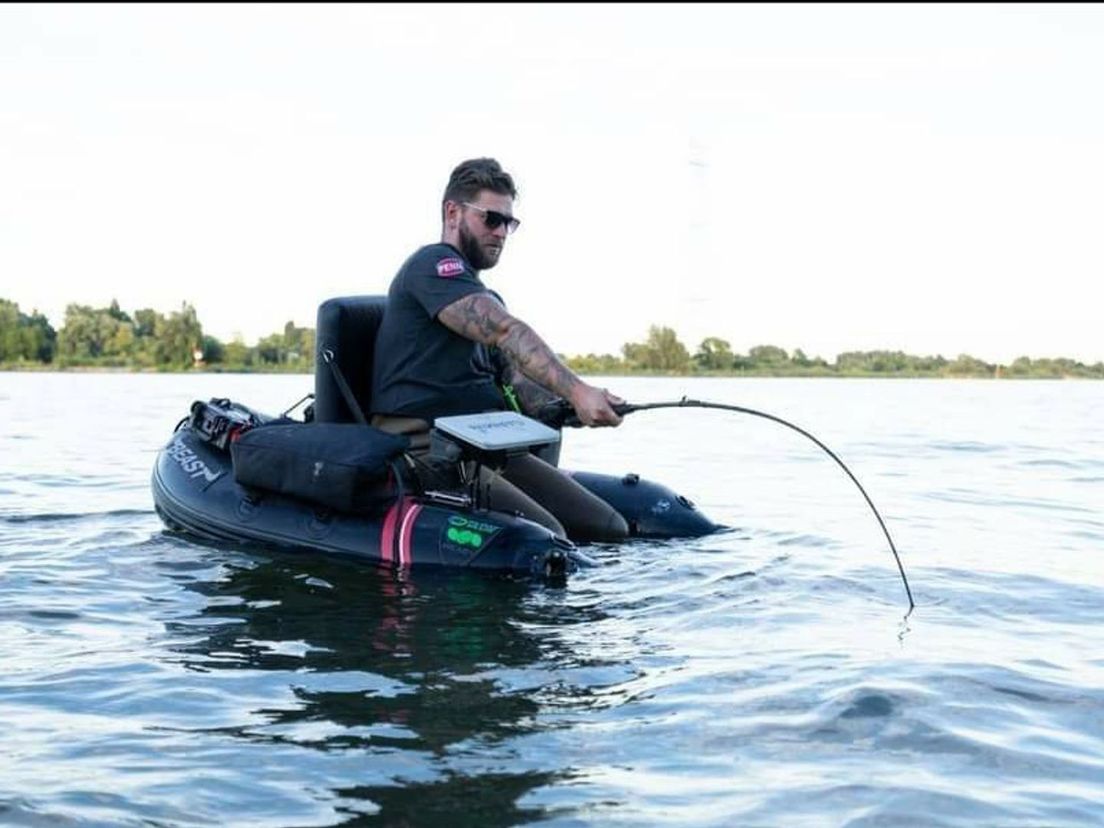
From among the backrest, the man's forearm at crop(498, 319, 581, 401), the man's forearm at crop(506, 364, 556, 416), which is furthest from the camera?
the man's forearm at crop(506, 364, 556, 416)

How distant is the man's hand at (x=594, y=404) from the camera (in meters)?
6.72

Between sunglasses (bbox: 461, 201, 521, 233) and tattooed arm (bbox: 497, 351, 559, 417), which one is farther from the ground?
sunglasses (bbox: 461, 201, 521, 233)

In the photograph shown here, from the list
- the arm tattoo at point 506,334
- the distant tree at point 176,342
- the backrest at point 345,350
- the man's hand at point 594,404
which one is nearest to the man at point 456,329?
the arm tattoo at point 506,334

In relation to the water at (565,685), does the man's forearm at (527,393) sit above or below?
above

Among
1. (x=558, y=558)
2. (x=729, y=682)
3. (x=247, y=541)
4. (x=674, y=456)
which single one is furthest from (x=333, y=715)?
(x=674, y=456)

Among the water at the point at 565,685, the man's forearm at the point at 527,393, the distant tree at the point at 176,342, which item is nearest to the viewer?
the water at the point at 565,685

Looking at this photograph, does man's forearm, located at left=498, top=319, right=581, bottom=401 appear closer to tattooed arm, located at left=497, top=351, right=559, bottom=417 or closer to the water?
the water

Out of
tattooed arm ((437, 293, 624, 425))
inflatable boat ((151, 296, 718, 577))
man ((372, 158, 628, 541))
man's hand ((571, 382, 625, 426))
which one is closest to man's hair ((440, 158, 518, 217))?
man ((372, 158, 628, 541))

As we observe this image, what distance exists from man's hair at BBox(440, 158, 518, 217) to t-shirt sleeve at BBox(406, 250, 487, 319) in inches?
14.6

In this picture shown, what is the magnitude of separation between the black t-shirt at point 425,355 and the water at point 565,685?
38.4 inches

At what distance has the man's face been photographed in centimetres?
752

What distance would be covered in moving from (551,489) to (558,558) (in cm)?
148

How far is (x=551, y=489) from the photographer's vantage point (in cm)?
835

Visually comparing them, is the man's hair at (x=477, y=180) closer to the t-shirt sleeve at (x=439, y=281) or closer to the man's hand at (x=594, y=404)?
the t-shirt sleeve at (x=439, y=281)
